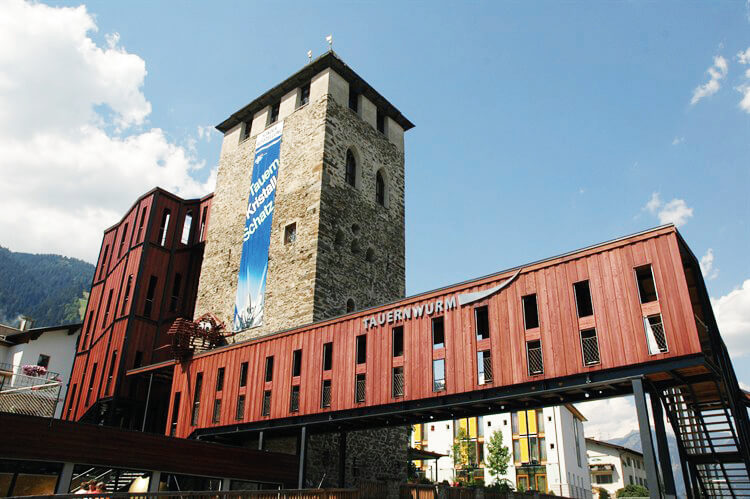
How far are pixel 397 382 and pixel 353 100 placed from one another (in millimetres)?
19515

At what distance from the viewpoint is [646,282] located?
624 inches

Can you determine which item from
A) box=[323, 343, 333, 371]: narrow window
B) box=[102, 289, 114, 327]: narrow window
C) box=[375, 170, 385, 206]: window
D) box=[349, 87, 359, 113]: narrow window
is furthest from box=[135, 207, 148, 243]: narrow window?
box=[323, 343, 333, 371]: narrow window

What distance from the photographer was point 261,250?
28.6 metres

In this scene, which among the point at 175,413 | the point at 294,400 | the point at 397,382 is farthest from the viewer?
the point at 175,413

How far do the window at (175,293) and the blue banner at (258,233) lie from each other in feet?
19.6

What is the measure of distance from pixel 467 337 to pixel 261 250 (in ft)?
49.7

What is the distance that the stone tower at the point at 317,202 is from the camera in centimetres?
2621

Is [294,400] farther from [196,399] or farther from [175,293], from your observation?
[175,293]

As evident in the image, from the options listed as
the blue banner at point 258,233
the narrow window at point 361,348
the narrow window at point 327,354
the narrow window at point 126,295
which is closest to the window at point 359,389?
the narrow window at point 361,348

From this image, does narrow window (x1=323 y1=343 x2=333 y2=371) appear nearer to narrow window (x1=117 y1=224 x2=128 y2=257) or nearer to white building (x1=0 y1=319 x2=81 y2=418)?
narrow window (x1=117 y1=224 x2=128 y2=257)

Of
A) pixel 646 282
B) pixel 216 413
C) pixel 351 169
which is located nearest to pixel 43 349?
pixel 216 413

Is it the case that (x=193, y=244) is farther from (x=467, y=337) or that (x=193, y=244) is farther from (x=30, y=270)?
(x=30, y=270)

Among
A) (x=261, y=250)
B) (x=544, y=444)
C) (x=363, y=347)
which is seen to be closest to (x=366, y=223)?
(x=261, y=250)

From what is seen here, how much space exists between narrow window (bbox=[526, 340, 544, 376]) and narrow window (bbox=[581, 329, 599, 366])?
1.12m
